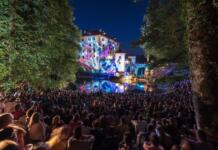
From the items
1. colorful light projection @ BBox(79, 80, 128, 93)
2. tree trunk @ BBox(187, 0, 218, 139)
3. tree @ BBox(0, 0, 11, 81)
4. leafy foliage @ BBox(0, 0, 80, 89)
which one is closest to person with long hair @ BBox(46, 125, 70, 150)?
tree trunk @ BBox(187, 0, 218, 139)

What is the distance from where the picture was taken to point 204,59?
27.5 ft

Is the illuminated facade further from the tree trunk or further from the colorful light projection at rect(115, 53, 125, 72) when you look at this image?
the tree trunk

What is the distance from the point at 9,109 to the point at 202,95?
27.4 feet

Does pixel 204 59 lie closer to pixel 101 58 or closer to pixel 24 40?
pixel 24 40

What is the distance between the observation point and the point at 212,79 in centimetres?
838

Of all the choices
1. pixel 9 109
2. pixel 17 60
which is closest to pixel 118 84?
pixel 17 60

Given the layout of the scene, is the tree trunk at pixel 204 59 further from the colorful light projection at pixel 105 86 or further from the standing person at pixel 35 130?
the colorful light projection at pixel 105 86

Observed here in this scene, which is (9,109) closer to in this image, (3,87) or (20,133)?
(20,133)

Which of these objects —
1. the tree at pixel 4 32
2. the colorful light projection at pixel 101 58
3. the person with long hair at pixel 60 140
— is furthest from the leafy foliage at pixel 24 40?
the colorful light projection at pixel 101 58

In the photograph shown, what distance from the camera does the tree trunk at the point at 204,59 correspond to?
831 centimetres

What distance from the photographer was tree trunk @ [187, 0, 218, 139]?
831 cm

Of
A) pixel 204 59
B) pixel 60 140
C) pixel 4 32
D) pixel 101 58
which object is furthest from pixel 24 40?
pixel 101 58

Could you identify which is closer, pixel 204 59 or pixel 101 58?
pixel 204 59

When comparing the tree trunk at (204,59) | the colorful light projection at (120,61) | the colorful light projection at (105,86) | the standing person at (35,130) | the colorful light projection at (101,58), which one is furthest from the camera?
the colorful light projection at (120,61)
